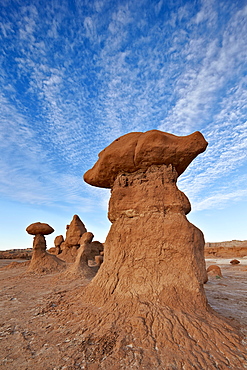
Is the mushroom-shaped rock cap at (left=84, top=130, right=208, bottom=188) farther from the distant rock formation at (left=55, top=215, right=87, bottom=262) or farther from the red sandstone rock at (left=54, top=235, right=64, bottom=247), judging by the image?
the red sandstone rock at (left=54, top=235, right=64, bottom=247)

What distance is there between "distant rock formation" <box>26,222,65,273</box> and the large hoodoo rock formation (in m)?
8.88

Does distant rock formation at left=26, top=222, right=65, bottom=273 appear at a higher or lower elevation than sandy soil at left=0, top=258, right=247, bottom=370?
higher

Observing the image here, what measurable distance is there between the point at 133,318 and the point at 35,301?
3.35 metres

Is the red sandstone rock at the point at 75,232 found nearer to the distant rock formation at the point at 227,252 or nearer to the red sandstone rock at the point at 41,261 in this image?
the red sandstone rock at the point at 41,261

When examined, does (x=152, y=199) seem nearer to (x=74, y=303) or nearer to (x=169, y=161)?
(x=169, y=161)

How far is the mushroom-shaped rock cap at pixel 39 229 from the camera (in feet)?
45.2

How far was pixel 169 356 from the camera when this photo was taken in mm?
2576

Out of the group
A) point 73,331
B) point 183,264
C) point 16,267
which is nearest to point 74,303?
point 73,331

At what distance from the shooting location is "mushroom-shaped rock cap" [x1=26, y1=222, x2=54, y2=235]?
13.8 metres

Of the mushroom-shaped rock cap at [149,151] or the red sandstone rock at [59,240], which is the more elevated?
the red sandstone rock at [59,240]

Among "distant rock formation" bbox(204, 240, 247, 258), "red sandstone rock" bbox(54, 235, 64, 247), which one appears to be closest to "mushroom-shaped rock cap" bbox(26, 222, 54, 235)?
"red sandstone rock" bbox(54, 235, 64, 247)

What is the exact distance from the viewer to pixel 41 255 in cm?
1314

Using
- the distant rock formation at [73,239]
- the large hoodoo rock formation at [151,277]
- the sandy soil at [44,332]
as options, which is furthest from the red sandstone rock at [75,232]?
the large hoodoo rock formation at [151,277]

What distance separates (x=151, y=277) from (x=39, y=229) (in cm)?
1161
